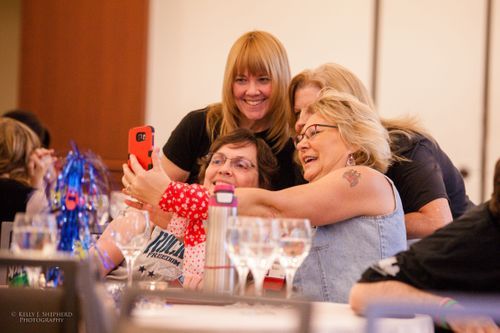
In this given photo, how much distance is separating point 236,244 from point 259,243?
5cm

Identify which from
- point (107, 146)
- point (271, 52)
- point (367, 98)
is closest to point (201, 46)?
point (107, 146)

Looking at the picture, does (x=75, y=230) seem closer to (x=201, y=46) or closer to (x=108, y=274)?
(x=108, y=274)

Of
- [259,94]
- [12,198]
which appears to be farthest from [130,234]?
[12,198]

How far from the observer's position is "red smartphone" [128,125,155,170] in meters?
2.58

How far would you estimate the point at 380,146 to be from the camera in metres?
2.61

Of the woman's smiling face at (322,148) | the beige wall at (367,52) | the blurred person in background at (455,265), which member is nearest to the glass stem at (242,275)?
the blurred person in background at (455,265)

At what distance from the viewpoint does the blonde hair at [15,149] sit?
4.11 meters

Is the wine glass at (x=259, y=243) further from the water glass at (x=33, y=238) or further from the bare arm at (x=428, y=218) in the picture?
the bare arm at (x=428, y=218)

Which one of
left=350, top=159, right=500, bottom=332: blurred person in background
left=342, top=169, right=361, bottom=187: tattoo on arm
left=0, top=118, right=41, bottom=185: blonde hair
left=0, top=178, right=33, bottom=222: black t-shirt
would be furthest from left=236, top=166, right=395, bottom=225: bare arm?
left=0, top=118, right=41, bottom=185: blonde hair

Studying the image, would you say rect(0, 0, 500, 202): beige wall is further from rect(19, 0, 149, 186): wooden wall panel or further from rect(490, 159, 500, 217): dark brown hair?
rect(490, 159, 500, 217): dark brown hair

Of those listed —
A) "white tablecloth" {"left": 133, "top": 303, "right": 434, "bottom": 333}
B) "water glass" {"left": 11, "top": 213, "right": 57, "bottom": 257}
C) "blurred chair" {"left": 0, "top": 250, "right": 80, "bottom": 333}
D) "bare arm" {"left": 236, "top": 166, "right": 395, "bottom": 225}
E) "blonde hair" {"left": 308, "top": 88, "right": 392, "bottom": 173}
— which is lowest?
"blurred chair" {"left": 0, "top": 250, "right": 80, "bottom": 333}

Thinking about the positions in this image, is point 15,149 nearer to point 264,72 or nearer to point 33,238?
point 264,72

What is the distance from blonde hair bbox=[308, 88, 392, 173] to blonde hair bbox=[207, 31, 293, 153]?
0.84 metres

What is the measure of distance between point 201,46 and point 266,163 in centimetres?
328
